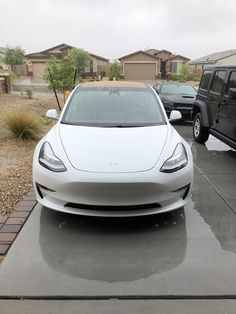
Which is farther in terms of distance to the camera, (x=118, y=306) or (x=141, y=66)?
(x=141, y=66)

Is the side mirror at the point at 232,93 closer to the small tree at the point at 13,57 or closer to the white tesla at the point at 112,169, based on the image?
the white tesla at the point at 112,169

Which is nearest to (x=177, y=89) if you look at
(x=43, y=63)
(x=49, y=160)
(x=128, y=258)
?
(x=49, y=160)

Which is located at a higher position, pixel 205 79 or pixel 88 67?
pixel 205 79

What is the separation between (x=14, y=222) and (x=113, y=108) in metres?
2.13

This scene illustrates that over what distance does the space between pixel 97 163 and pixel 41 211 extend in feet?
3.58

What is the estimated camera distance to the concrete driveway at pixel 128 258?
2973 millimetres

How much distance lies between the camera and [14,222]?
4180 mm

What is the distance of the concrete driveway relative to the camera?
2.97 m

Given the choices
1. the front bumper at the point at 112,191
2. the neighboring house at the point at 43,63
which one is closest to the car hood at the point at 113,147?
the front bumper at the point at 112,191

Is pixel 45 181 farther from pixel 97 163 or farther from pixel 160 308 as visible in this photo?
pixel 160 308

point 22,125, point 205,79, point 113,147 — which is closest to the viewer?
point 113,147

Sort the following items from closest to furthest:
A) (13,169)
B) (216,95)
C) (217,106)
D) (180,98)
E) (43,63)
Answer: (13,169)
(217,106)
(216,95)
(180,98)
(43,63)

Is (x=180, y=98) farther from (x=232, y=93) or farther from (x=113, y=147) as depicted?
(x=113, y=147)

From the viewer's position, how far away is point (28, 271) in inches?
127
